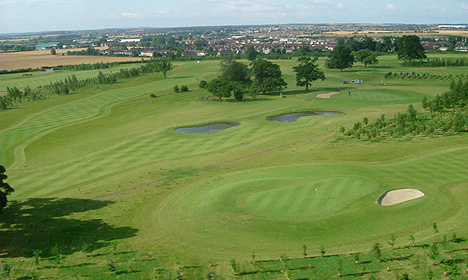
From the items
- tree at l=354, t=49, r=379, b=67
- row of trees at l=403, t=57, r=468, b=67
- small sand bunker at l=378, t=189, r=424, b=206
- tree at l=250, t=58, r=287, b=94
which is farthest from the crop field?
tree at l=354, t=49, r=379, b=67

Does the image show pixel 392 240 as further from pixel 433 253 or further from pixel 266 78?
pixel 266 78

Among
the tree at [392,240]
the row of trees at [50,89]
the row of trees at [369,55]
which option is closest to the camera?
the tree at [392,240]

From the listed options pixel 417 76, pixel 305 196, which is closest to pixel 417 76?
pixel 417 76

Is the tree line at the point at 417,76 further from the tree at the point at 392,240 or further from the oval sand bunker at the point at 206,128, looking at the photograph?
the tree at the point at 392,240

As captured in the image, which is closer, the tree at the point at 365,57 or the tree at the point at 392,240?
the tree at the point at 392,240

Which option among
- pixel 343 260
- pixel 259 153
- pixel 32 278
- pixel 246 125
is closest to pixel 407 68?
pixel 246 125

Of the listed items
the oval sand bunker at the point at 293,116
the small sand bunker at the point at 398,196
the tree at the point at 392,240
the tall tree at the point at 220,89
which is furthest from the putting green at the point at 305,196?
the tall tree at the point at 220,89

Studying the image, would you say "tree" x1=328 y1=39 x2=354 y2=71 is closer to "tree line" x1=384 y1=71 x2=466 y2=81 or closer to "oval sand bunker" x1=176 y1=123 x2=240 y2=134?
"tree line" x1=384 y1=71 x2=466 y2=81
